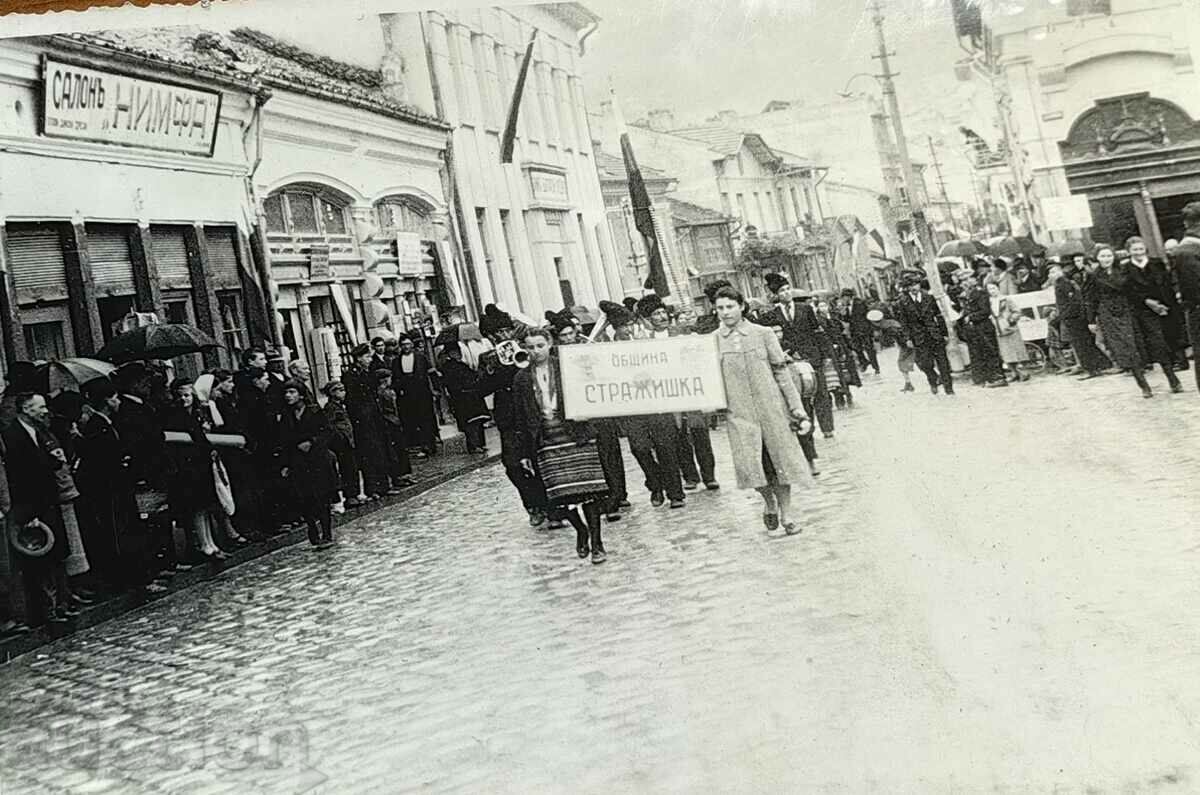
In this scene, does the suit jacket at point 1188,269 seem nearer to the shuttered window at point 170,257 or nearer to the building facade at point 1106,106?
the building facade at point 1106,106

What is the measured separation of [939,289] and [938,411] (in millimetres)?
429

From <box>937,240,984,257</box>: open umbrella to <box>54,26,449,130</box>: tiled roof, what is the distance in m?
1.64

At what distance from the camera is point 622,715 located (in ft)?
6.63

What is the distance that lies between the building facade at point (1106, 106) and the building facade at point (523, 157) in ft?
3.93

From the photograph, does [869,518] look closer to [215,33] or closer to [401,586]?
[401,586]

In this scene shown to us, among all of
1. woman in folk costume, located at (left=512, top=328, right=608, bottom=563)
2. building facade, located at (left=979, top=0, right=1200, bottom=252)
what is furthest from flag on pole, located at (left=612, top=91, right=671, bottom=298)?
building facade, located at (left=979, top=0, right=1200, bottom=252)

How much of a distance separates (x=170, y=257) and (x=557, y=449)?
5.01ft

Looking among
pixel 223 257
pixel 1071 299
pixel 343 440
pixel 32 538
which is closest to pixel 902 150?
pixel 1071 299

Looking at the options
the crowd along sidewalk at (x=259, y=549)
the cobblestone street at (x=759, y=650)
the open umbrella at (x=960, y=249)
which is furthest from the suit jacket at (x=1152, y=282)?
the crowd along sidewalk at (x=259, y=549)

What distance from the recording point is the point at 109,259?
2984mm

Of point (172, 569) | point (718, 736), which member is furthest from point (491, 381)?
point (718, 736)

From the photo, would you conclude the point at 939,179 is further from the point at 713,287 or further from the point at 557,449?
the point at 557,449

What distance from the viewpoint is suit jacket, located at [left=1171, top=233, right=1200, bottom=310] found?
285cm

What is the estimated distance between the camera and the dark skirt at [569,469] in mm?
2887
